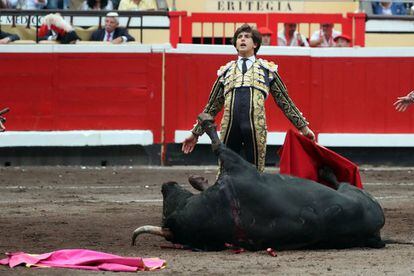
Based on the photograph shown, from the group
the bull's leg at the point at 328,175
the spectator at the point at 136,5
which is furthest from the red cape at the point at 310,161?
the spectator at the point at 136,5

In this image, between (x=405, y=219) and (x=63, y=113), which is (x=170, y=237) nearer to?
(x=405, y=219)

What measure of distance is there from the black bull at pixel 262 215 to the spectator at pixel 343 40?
7269 mm

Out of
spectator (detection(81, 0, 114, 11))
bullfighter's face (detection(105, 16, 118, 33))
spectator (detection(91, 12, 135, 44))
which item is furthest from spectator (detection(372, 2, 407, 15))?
bullfighter's face (detection(105, 16, 118, 33))

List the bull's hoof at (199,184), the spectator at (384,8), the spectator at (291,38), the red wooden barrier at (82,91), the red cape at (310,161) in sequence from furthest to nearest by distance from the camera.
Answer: the spectator at (384,8) < the spectator at (291,38) < the red wooden barrier at (82,91) < the red cape at (310,161) < the bull's hoof at (199,184)

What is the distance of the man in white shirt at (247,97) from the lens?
29.2ft

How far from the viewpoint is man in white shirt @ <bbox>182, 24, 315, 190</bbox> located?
889 cm

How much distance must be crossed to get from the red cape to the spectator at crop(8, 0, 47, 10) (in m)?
8.20

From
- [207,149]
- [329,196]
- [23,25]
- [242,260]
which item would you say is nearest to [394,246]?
[329,196]

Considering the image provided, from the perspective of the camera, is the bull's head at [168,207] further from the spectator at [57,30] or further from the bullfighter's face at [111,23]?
the bullfighter's face at [111,23]

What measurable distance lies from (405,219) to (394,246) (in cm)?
156

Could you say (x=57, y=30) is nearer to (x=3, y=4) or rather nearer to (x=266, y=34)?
(x=3, y=4)

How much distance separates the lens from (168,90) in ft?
49.4

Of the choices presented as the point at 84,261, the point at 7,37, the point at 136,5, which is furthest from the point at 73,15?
the point at 84,261

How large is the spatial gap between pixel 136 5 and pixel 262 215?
28.4 feet
